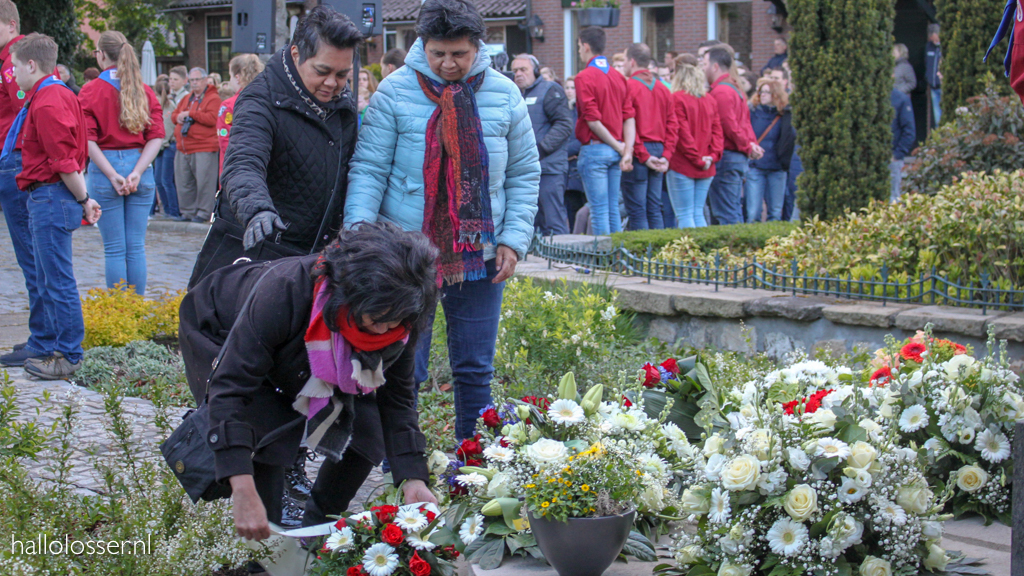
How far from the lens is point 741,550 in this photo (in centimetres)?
254

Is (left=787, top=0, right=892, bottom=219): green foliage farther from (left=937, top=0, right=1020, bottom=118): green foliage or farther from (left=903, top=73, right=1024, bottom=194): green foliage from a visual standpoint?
(left=937, top=0, right=1020, bottom=118): green foliage

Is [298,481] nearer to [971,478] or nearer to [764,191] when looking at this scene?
[971,478]

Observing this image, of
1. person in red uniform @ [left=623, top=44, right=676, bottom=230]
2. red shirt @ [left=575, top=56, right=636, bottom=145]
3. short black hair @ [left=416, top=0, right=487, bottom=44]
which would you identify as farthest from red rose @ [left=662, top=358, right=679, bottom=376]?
person in red uniform @ [left=623, top=44, right=676, bottom=230]

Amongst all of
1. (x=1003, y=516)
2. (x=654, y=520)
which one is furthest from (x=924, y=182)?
(x=654, y=520)

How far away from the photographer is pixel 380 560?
265 cm

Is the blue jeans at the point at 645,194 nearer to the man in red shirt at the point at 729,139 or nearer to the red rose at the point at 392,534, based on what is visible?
the man in red shirt at the point at 729,139

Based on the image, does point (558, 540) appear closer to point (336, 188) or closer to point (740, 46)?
point (336, 188)

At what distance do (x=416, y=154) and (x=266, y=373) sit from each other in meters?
1.16

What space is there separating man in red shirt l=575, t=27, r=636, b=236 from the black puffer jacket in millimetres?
5182

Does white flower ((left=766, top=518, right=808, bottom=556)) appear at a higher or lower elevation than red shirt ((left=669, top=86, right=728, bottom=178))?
lower

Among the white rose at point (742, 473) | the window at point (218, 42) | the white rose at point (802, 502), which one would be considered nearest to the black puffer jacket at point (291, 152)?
the white rose at point (742, 473)

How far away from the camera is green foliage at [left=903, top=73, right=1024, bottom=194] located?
7.13 meters

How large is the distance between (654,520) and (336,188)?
1542 mm

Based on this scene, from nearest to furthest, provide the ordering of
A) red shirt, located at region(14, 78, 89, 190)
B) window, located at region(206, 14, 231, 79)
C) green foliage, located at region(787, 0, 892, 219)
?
red shirt, located at region(14, 78, 89, 190) → green foliage, located at region(787, 0, 892, 219) → window, located at region(206, 14, 231, 79)
